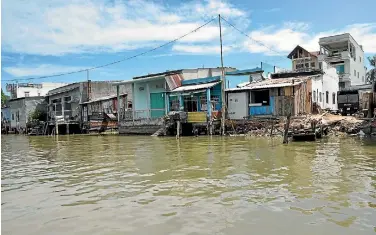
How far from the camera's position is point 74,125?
4462cm

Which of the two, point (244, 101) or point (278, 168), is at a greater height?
point (244, 101)

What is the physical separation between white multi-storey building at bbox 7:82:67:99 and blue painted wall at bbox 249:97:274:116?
44.4 metres

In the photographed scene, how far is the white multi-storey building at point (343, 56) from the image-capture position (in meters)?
42.5

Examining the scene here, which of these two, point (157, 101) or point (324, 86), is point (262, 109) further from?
point (157, 101)

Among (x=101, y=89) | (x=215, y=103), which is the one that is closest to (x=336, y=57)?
(x=215, y=103)

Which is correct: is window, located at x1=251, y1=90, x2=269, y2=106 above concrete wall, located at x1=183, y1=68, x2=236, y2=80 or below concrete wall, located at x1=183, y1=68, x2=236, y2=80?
below

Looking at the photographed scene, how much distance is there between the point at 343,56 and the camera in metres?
42.6

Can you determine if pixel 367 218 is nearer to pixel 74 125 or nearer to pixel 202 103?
pixel 202 103

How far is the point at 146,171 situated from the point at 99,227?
17.5 feet

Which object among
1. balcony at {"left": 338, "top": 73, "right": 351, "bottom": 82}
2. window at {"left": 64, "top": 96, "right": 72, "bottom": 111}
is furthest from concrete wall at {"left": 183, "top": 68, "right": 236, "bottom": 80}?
window at {"left": 64, "top": 96, "right": 72, "bottom": 111}

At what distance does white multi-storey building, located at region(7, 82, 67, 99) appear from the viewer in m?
59.2

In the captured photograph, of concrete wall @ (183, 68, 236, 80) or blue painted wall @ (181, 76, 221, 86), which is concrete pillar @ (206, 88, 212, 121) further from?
concrete wall @ (183, 68, 236, 80)

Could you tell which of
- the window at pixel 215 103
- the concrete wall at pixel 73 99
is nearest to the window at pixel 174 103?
the window at pixel 215 103

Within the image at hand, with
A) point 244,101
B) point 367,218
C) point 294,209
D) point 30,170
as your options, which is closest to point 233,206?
point 294,209
